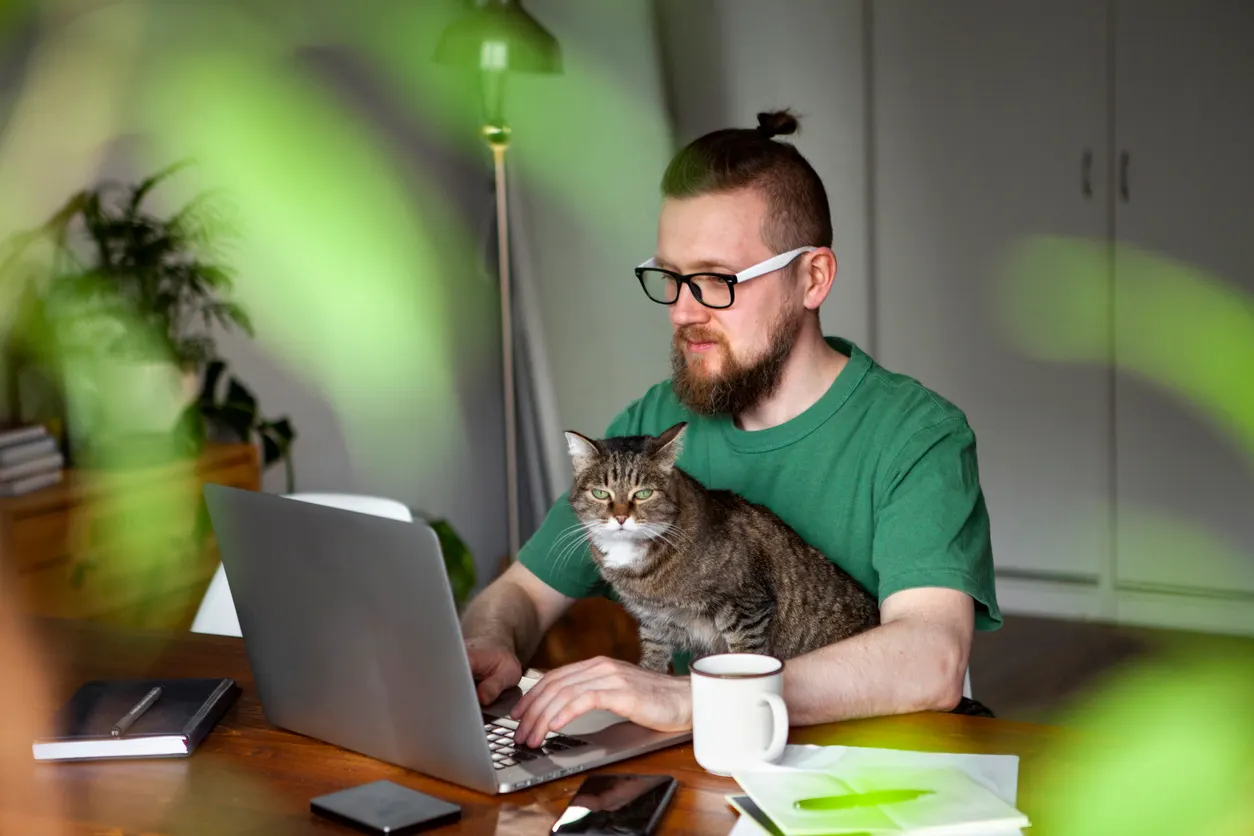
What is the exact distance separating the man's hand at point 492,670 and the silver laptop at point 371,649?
103 millimetres

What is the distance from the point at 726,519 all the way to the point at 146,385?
1.93 metres

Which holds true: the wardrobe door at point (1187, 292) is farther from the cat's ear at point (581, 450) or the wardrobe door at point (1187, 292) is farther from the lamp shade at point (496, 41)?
the cat's ear at point (581, 450)

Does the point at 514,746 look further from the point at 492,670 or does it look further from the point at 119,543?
the point at 119,543

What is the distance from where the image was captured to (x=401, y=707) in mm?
1175

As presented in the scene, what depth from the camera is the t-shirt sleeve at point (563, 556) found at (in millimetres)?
1894

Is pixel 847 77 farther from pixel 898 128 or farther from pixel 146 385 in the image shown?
pixel 146 385

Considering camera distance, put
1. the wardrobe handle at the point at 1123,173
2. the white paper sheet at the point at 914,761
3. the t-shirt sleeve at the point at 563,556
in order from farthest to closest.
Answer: the wardrobe handle at the point at 1123,173 < the t-shirt sleeve at the point at 563,556 < the white paper sheet at the point at 914,761

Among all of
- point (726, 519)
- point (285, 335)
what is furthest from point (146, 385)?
point (726, 519)

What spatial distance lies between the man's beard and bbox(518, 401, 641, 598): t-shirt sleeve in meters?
0.25

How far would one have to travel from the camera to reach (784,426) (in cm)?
182

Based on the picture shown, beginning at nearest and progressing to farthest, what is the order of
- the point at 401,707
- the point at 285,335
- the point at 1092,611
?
the point at 401,707
the point at 285,335
the point at 1092,611

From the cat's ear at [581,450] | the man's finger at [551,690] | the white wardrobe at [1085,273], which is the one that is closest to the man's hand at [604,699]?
the man's finger at [551,690]

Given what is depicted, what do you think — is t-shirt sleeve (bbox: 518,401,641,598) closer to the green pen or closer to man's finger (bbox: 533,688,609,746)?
man's finger (bbox: 533,688,609,746)

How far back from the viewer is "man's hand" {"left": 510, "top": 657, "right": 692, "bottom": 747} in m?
1.25
